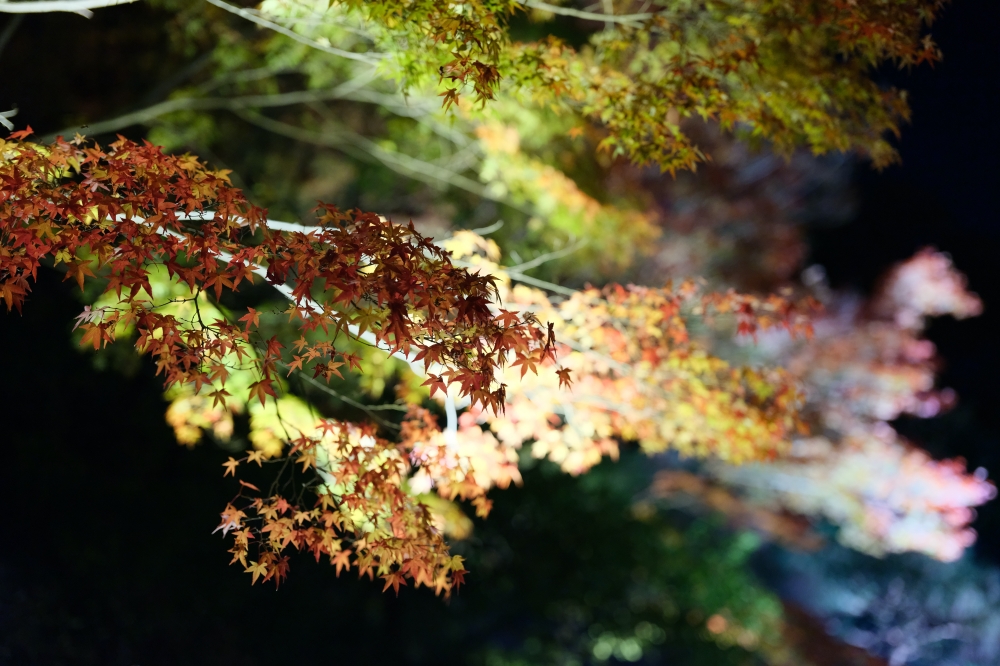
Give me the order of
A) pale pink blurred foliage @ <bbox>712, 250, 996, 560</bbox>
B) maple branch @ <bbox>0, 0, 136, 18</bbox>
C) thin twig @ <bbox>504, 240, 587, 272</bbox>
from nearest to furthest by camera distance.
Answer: maple branch @ <bbox>0, 0, 136, 18</bbox> < thin twig @ <bbox>504, 240, 587, 272</bbox> < pale pink blurred foliage @ <bbox>712, 250, 996, 560</bbox>

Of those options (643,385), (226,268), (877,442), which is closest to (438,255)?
(226,268)

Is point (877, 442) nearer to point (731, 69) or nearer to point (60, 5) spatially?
point (731, 69)

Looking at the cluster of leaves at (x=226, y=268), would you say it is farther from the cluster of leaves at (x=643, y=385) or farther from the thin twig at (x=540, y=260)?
the cluster of leaves at (x=643, y=385)

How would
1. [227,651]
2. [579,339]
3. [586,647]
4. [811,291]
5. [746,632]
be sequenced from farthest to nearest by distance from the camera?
[811,291]
[746,632]
[586,647]
[227,651]
[579,339]

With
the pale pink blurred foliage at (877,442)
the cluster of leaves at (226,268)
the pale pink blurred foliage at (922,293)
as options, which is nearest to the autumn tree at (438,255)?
the cluster of leaves at (226,268)

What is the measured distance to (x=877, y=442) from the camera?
1167 cm

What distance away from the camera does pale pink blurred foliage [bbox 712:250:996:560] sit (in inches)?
427

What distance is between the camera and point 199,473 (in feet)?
25.2

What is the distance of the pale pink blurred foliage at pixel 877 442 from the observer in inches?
427

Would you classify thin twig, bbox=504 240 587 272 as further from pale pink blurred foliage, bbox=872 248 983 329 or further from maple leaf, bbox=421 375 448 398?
pale pink blurred foliage, bbox=872 248 983 329

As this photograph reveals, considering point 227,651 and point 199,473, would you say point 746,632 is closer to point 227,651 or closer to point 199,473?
point 227,651

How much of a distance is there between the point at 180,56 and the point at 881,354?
12.1 metres

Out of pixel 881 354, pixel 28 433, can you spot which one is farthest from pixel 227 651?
pixel 881 354

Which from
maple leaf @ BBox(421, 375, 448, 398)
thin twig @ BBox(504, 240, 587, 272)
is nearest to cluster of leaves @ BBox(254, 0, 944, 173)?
thin twig @ BBox(504, 240, 587, 272)
